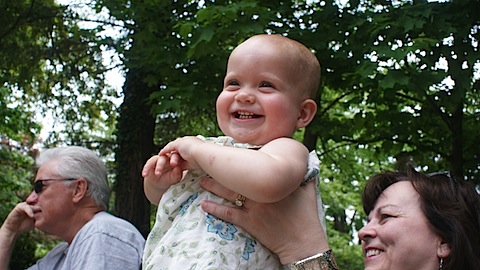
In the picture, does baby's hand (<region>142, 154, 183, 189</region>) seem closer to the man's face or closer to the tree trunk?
the man's face

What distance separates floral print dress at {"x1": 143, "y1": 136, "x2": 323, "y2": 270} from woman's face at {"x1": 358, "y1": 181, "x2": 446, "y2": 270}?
48cm

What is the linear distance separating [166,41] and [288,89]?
163 inches

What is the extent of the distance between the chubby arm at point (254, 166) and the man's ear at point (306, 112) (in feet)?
0.66

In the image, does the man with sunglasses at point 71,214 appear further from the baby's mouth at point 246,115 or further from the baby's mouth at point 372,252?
the baby's mouth at point 246,115

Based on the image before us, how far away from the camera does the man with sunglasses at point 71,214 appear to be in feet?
11.6

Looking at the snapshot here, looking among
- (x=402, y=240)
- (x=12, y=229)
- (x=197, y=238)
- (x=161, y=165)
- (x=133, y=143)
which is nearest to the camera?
(x=197, y=238)

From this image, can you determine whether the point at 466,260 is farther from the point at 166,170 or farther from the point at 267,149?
the point at 166,170

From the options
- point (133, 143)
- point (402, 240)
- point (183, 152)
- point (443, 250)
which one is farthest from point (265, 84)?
point (133, 143)

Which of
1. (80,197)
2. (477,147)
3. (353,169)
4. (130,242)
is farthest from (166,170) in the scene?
(353,169)

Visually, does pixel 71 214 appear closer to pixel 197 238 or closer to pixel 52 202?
pixel 52 202

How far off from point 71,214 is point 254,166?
2383mm

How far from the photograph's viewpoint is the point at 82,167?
12.9 feet

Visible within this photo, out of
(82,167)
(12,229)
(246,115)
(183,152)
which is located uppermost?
(246,115)

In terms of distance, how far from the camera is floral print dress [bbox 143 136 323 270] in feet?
6.03
